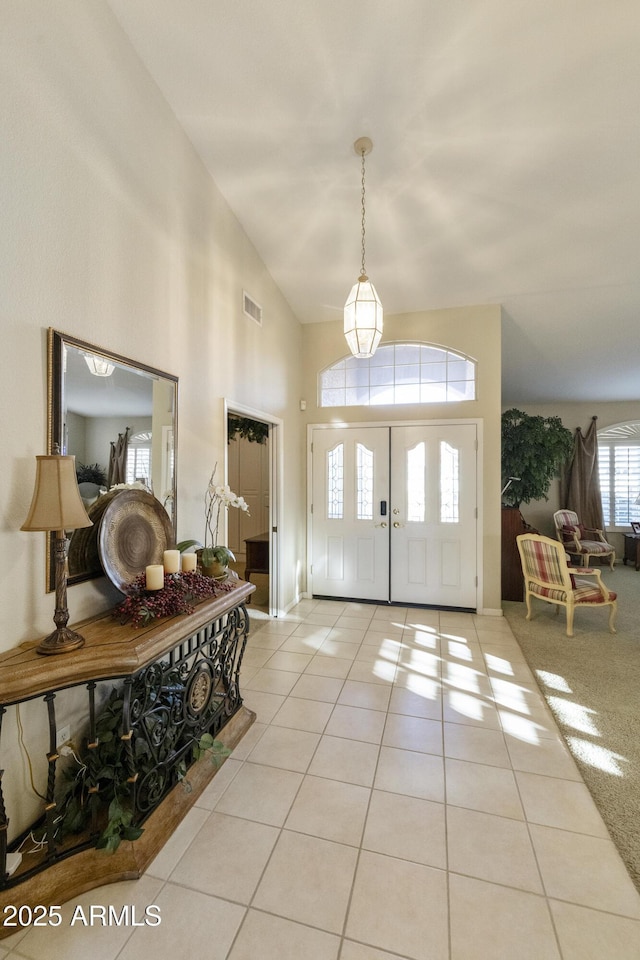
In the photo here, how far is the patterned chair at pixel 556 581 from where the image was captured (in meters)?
4.02

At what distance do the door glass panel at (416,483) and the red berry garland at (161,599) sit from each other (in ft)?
10.1

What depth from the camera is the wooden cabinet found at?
501 cm

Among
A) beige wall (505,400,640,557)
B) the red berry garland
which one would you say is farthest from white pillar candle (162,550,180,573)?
beige wall (505,400,640,557)

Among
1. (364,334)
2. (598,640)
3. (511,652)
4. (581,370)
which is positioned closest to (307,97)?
(364,334)

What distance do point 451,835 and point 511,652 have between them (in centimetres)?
218

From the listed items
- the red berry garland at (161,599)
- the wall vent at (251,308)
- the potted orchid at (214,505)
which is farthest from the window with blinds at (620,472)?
the red berry garland at (161,599)

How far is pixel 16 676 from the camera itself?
1378 mm

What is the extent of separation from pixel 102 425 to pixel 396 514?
11.4ft

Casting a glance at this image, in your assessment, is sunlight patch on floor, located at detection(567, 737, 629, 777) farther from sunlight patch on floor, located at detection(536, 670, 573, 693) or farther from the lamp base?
the lamp base

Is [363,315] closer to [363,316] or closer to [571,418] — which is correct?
[363,316]

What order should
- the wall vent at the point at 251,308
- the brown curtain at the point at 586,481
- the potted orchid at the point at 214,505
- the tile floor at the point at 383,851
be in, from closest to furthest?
the tile floor at the point at 383,851 < the potted orchid at the point at 214,505 < the wall vent at the point at 251,308 < the brown curtain at the point at 586,481

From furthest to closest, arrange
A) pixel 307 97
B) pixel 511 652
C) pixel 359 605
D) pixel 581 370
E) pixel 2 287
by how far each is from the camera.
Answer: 1. pixel 581 370
2. pixel 359 605
3. pixel 511 652
4. pixel 307 97
5. pixel 2 287

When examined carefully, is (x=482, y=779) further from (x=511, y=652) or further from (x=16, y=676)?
(x=16, y=676)

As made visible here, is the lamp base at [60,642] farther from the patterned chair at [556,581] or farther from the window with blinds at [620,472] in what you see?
the window with blinds at [620,472]
